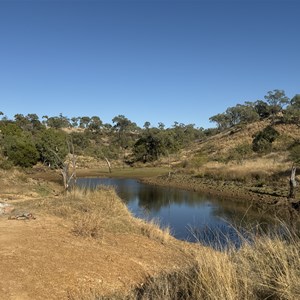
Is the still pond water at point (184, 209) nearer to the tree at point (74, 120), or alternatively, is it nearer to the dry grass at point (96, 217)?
the dry grass at point (96, 217)

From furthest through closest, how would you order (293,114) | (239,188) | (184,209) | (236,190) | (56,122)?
(56,122) → (293,114) → (239,188) → (236,190) → (184,209)

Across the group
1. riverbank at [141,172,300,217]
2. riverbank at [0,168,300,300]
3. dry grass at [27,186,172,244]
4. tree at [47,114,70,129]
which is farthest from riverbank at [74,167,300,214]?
tree at [47,114,70,129]

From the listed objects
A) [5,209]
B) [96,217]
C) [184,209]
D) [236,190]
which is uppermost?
[236,190]

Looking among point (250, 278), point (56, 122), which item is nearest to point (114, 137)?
point (56, 122)

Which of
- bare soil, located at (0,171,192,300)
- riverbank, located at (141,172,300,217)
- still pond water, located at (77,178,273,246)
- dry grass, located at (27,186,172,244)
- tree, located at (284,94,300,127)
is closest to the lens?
bare soil, located at (0,171,192,300)

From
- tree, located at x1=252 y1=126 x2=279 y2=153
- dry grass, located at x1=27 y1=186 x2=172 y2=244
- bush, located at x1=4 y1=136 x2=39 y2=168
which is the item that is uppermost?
tree, located at x1=252 y1=126 x2=279 y2=153

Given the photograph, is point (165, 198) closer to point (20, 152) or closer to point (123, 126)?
point (20, 152)

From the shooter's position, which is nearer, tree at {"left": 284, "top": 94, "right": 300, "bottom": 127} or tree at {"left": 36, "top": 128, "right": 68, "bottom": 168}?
tree at {"left": 36, "top": 128, "right": 68, "bottom": 168}

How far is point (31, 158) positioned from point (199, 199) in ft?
109

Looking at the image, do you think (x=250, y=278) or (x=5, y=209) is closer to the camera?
(x=250, y=278)

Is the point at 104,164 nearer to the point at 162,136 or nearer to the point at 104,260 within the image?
the point at 162,136

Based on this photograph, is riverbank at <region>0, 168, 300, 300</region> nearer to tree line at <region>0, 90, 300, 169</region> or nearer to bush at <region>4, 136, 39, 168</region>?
tree line at <region>0, 90, 300, 169</region>

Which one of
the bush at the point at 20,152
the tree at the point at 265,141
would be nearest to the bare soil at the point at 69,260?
the bush at the point at 20,152

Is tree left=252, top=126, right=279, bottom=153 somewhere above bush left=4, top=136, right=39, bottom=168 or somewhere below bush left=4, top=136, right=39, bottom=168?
above
